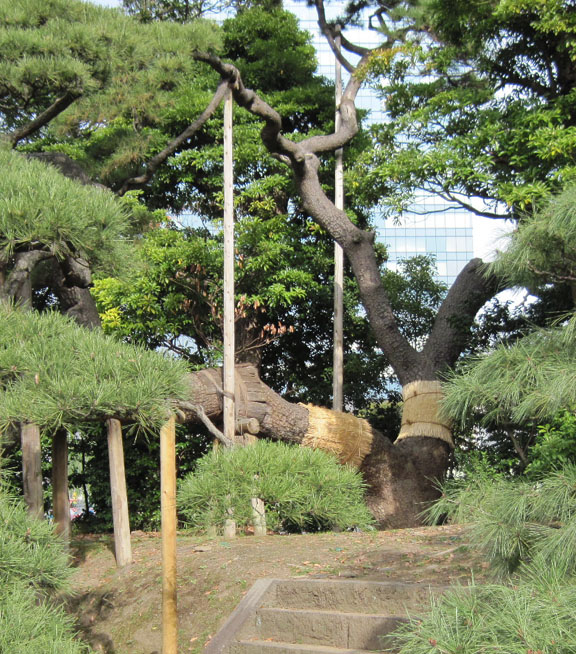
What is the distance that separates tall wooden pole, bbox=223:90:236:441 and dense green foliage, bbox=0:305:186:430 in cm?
314

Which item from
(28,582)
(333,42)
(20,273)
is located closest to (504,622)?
(28,582)

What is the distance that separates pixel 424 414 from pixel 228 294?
2.24 meters

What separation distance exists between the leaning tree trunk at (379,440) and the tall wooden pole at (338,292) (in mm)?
948

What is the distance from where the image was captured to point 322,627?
365 centimetres

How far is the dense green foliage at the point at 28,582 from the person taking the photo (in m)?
2.75

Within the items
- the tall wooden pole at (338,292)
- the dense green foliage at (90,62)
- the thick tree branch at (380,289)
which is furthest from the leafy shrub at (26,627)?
the tall wooden pole at (338,292)

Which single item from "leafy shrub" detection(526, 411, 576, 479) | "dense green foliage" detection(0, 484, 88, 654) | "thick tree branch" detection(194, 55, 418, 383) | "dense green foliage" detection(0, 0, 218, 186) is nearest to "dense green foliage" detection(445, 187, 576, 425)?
"dense green foliage" detection(0, 484, 88, 654)

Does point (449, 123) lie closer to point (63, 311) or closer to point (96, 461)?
point (63, 311)

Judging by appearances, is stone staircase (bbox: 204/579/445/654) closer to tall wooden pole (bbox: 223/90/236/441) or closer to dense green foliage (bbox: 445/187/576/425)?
dense green foliage (bbox: 445/187/576/425)

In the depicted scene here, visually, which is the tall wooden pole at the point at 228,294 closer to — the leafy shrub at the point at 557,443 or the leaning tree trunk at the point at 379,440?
the leaning tree trunk at the point at 379,440

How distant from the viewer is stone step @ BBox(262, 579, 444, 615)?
3.64 metres

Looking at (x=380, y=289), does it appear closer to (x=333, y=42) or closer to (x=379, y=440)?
(x=379, y=440)

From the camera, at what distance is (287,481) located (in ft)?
12.7

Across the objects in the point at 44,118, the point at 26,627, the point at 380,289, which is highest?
the point at 44,118
